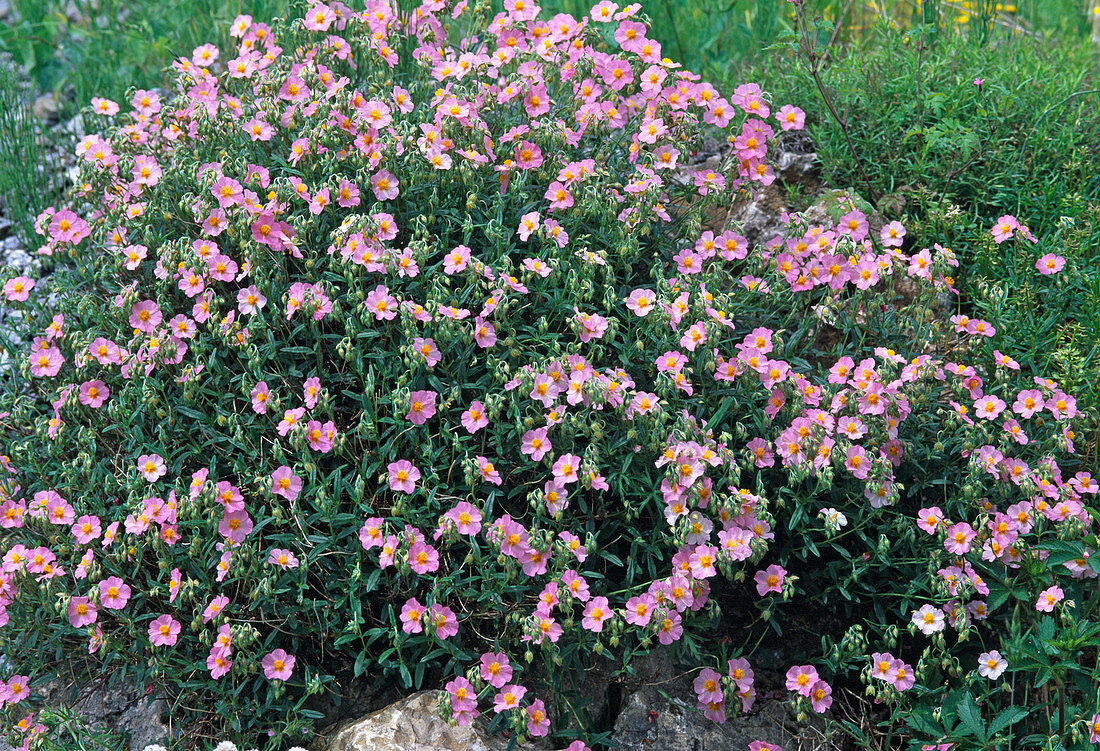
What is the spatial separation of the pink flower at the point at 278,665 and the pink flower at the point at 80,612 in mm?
562

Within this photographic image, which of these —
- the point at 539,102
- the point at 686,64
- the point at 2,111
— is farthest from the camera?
the point at 686,64

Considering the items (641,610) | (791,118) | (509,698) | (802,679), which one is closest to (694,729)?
(802,679)

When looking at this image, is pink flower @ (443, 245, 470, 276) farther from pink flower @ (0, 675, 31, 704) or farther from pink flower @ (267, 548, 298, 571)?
pink flower @ (0, 675, 31, 704)

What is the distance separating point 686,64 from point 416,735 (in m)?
3.98

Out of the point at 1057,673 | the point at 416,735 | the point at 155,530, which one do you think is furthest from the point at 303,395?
the point at 1057,673

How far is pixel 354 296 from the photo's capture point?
9.91 ft

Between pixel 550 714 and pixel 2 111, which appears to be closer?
pixel 550 714

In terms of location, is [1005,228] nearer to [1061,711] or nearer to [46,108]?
[1061,711]

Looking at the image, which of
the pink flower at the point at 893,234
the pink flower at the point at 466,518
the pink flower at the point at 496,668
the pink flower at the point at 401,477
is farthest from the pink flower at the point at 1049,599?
the pink flower at the point at 401,477

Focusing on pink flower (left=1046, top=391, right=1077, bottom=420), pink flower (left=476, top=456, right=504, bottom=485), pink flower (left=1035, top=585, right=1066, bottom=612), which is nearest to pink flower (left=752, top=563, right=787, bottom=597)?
pink flower (left=1035, top=585, right=1066, bottom=612)

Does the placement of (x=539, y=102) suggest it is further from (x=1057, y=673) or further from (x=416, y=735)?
(x=1057, y=673)

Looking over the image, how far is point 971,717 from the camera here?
8.13ft

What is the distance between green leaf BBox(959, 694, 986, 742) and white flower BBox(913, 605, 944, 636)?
0.21 meters

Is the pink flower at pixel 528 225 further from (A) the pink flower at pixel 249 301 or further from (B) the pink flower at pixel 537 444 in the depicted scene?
(A) the pink flower at pixel 249 301
